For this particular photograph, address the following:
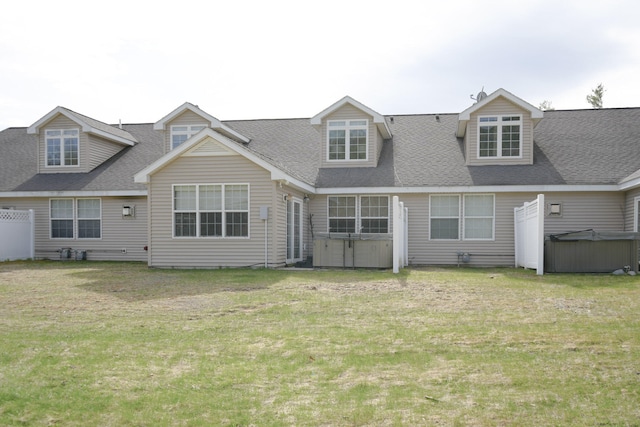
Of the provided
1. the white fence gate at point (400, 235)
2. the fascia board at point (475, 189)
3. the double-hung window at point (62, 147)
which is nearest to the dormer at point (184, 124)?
the double-hung window at point (62, 147)

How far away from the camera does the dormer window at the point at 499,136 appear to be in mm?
18922

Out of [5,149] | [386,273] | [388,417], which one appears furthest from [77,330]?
[5,149]

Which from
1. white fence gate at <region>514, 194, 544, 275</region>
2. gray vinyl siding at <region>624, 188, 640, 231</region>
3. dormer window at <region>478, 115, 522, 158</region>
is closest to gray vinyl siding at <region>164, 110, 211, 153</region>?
dormer window at <region>478, 115, 522, 158</region>

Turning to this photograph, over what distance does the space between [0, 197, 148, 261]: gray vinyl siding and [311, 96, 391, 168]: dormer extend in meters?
6.51

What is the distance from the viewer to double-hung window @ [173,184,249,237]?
52.6 feet

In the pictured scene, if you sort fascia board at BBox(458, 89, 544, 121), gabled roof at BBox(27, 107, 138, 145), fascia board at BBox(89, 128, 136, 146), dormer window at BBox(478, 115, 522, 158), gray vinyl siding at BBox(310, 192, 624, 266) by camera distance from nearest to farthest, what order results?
gray vinyl siding at BBox(310, 192, 624, 266) < fascia board at BBox(458, 89, 544, 121) < dormer window at BBox(478, 115, 522, 158) < gabled roof at BBox(27, 107, 138, 145) < fascia board at BBox(89, 128, 136, 146)

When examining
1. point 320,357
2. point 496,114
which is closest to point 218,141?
point 496,114

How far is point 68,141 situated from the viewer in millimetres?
21594

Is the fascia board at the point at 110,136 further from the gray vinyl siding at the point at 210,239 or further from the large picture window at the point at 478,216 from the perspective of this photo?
the large picture window at the point at 478,216

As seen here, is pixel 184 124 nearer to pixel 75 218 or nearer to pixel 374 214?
pixel 75 218

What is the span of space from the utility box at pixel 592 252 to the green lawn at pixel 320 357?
3.88m

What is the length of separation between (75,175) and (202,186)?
24.5 feet

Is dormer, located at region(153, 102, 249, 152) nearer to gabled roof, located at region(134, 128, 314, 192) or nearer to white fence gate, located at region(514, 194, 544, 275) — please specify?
gabled roof, located at region(134, 128, 314, 192)

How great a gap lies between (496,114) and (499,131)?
0.55 m
